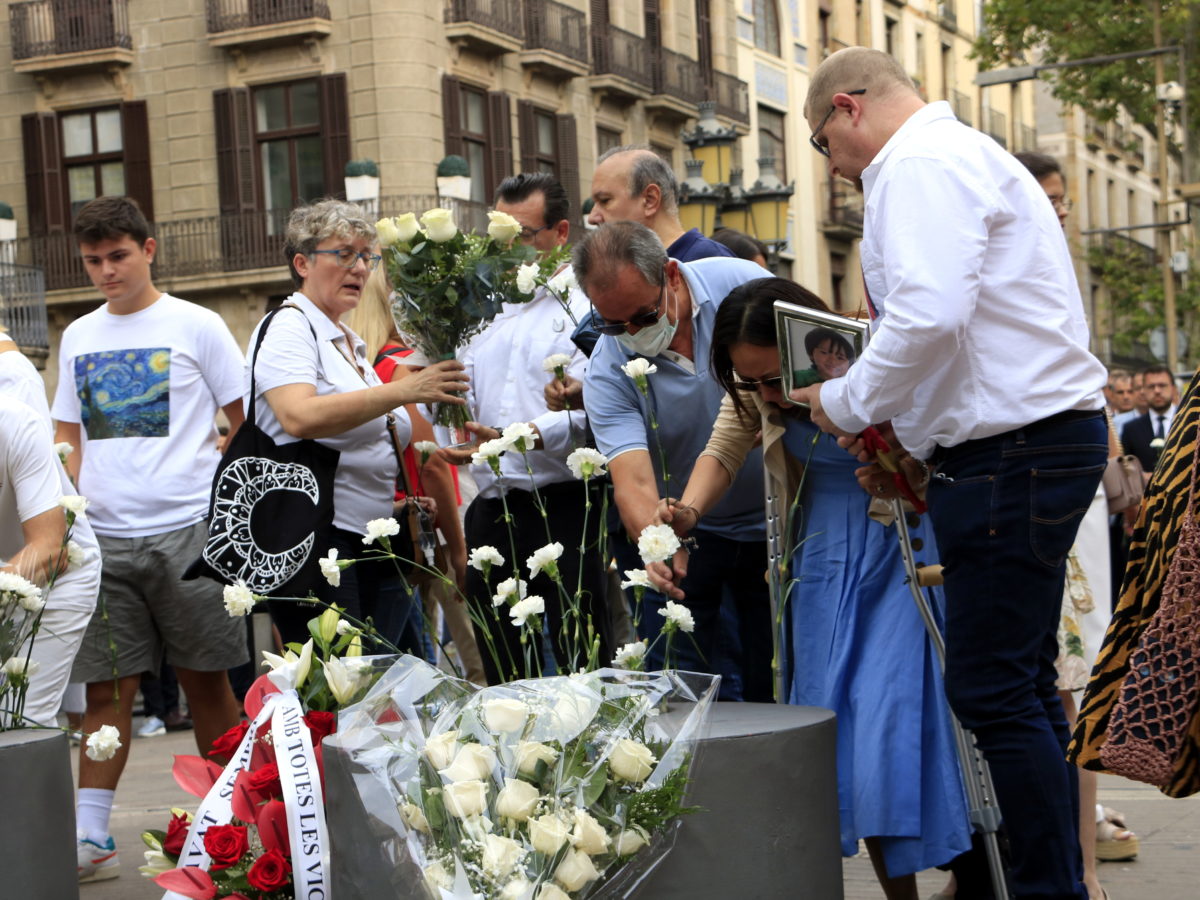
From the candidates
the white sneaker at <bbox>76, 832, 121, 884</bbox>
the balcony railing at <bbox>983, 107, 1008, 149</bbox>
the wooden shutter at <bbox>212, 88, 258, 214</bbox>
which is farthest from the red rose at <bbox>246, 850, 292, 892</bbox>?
the balcony railing at <bbox>983, 107, 1008, 149</bbox>

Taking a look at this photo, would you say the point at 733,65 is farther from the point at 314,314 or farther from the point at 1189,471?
the point at 1189,471

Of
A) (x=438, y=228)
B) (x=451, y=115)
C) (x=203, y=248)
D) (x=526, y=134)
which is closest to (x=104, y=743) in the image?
(x=438, y=228)

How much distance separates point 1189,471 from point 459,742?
136 cm

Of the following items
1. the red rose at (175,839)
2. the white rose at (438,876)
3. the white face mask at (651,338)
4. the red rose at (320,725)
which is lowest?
the red rose at (175,839)

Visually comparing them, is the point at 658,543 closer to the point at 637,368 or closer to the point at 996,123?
the point at 637,368

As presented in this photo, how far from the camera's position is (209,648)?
6.25 metres

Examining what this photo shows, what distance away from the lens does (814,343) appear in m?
4.16

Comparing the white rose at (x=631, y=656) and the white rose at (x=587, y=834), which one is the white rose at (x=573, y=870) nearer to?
the white rose at (x=587, y=834)

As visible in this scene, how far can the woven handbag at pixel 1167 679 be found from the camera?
2.99m

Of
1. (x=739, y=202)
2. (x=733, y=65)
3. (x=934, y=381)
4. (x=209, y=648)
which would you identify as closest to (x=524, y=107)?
(x=733, y=65)

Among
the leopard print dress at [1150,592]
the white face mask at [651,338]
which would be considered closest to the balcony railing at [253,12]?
the white face mask at [651,338]

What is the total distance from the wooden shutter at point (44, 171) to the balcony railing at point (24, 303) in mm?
1949

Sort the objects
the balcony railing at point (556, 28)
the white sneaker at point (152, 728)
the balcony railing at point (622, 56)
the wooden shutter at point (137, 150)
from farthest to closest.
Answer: the balcony railing at point (622, 56)
the balcony railing at point (556, 28)
the wooden shutter at point (137, 150)
the white sneaker at point (152, 728)

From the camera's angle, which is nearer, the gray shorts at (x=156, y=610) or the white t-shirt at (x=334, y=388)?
A: the white t-shirt at (x=334, y=388)
